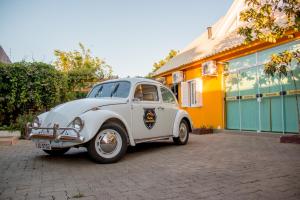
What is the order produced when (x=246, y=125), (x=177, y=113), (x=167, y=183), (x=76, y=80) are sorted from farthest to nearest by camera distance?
(x=76, y=80) < (x=246, y=125) < (x=177, y=113) < (x=167, y=183)

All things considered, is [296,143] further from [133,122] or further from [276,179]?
[133,122]

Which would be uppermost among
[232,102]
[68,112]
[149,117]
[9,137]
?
[232,102]

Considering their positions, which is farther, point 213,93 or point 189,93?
point 189,93

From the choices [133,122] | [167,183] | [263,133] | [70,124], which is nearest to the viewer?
[167,183]

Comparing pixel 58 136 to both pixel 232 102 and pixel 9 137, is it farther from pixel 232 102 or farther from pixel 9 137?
pixel 232 102

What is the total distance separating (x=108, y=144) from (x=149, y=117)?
1444 mm

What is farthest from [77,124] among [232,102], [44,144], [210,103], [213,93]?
[210,103]

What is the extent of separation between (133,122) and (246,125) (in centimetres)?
564

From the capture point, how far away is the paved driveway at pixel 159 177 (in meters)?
2.96

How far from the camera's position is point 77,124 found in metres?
4.44

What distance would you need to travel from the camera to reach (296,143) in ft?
21.8

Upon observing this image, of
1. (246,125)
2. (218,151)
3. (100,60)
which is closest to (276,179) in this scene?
(218,151)

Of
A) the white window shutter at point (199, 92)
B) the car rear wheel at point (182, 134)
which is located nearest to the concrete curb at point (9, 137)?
the car rear wheel at point (182, 134)

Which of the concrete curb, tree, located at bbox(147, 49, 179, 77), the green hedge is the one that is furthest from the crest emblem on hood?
tree, located at bbox(147, 49, 179, 77)
